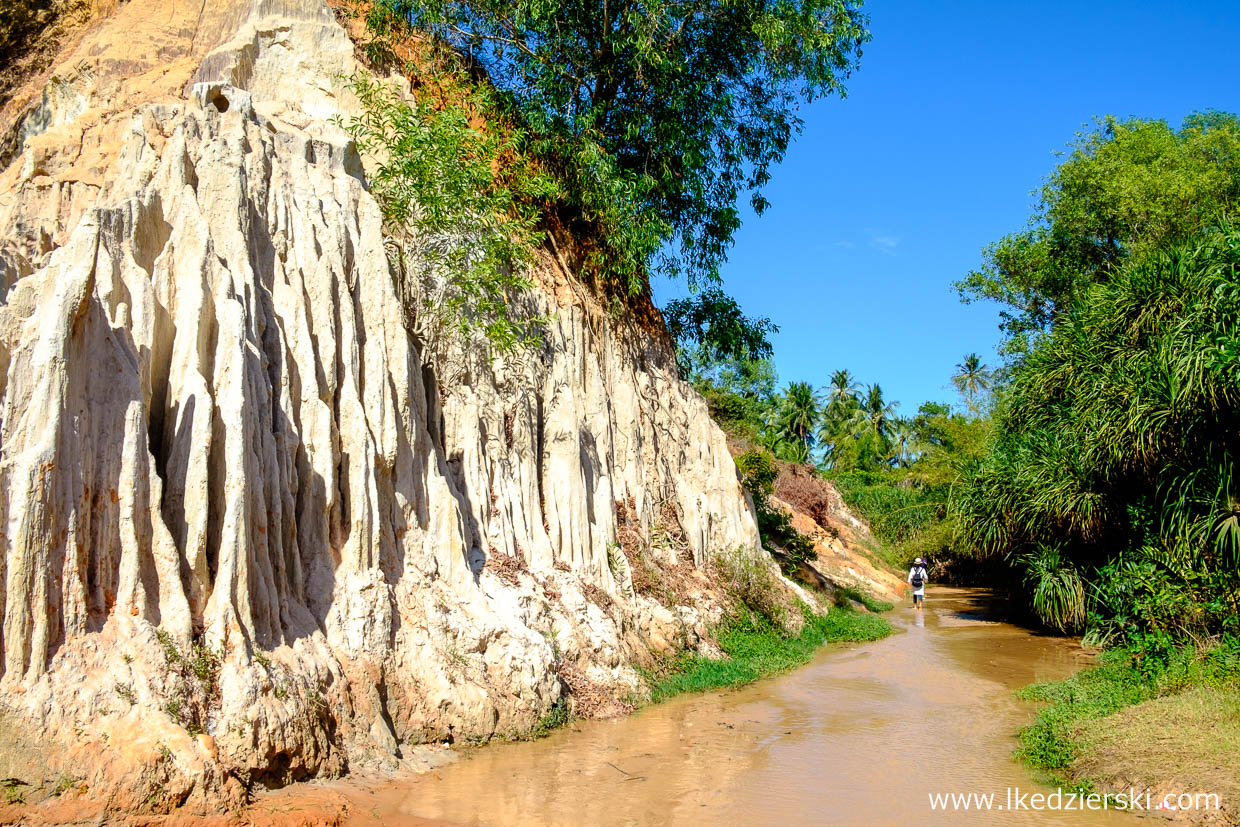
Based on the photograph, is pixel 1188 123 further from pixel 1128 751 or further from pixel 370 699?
pixel 370 699

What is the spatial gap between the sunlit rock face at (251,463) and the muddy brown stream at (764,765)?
2.53ft

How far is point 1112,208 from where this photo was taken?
84.7 feet

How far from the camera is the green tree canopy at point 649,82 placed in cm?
1677

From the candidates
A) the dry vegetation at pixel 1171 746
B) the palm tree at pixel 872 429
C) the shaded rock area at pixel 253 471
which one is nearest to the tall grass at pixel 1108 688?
Result: the dry vegetation at pixel 1171 746

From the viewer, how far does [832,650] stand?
60.8ft

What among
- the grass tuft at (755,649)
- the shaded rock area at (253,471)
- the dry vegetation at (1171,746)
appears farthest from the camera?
the grass tuft at (755,649)

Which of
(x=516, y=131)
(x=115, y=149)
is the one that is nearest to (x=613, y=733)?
(x=115, y=149)

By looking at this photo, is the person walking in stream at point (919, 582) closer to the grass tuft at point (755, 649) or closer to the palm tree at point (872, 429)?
the grass tuft at point (755, 649)

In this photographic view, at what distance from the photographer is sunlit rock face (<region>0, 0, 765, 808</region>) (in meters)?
6.93

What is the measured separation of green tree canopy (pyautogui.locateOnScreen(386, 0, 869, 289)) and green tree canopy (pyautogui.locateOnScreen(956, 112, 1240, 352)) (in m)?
9.96

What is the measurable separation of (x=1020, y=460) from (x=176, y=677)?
17.0 meters

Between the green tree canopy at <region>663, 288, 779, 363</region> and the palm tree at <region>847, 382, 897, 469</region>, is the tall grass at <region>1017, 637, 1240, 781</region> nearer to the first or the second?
the green tree canopy at <region>663, 288, 779, 363</region>

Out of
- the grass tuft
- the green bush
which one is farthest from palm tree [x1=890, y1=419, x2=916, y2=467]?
the green bush

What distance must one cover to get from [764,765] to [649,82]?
12828mm
